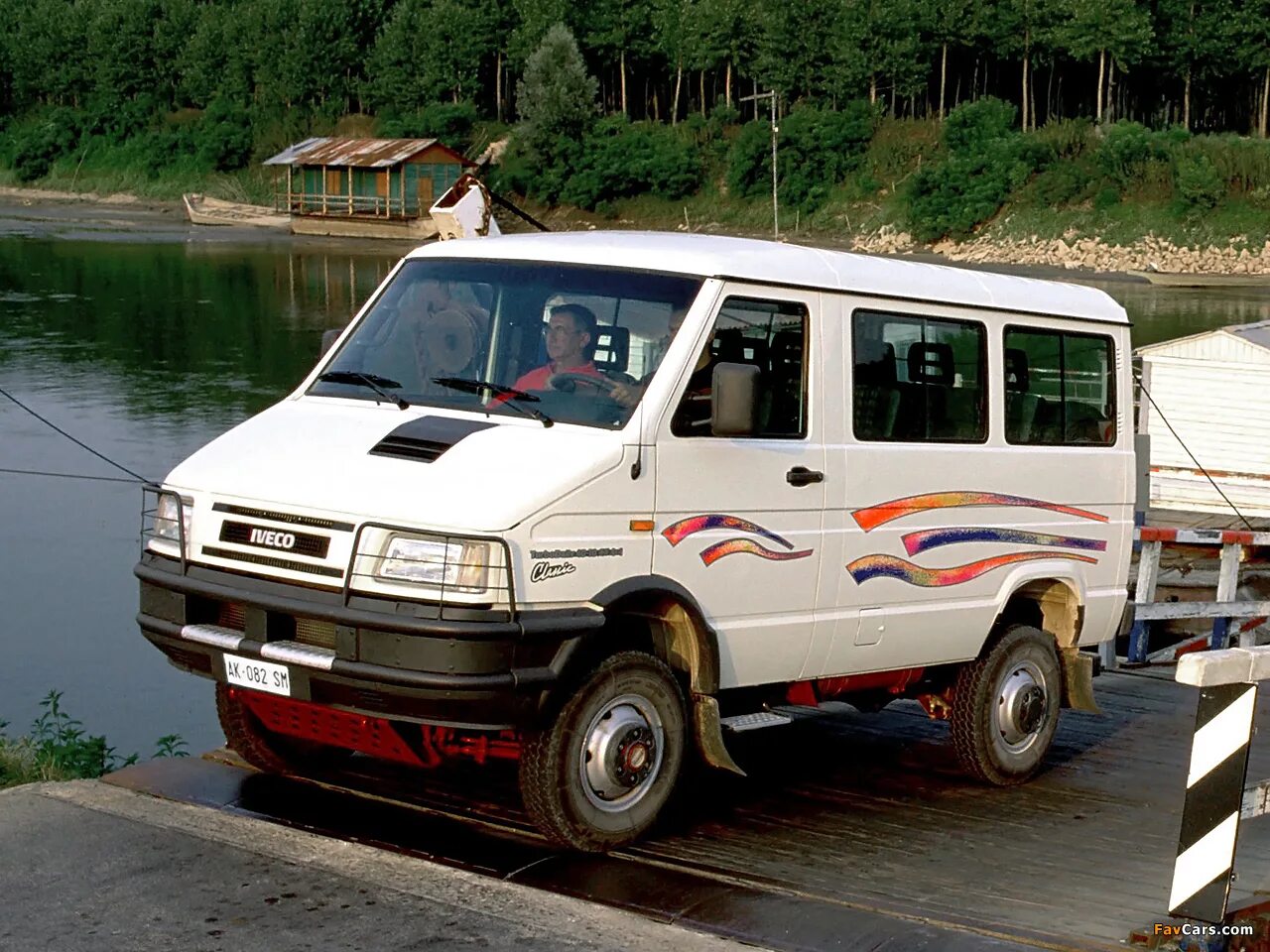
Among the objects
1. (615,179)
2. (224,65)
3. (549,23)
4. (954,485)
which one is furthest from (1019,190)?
(954,485)

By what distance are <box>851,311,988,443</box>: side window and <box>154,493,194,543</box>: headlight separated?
2892mm

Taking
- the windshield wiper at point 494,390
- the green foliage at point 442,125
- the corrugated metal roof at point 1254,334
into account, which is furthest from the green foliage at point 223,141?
the windshield wiper at point 494,390

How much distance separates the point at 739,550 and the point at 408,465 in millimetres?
1499

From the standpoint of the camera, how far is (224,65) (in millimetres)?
117125

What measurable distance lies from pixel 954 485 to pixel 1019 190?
70.2 m

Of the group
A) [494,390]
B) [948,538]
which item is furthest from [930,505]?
[494,390]

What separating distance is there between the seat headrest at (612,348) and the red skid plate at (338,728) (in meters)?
1.66

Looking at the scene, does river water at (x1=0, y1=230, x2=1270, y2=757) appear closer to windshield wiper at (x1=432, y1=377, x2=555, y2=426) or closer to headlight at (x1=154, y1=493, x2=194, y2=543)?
headlight at (x1=154, y1=493, x2=194, y2=543)

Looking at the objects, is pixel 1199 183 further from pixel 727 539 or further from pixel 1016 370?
pixel 727 539

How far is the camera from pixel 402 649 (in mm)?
6711

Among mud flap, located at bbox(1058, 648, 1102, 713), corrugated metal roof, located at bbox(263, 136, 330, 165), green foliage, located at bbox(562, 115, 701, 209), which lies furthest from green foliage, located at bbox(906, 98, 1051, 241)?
mud flap, located at bbox(1058, 648, 1102, 713)

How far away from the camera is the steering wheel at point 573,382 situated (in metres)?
7.44

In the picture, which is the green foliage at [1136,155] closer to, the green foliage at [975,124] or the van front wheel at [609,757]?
the green foliage at [975,124]

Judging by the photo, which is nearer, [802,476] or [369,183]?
Result: [802,476]
